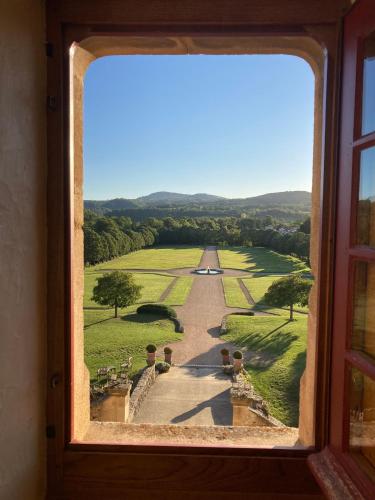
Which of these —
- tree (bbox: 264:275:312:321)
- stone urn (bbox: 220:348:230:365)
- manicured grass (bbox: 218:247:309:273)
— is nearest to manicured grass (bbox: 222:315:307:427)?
stone urn (bbox: 220:348:230:365)

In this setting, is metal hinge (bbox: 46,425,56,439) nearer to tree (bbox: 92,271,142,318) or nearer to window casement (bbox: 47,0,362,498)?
window casement (bbox: 47,0,362,498)

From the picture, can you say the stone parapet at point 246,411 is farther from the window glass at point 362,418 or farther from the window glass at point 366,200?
the window glass at point 366,200

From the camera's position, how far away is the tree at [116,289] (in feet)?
45.9

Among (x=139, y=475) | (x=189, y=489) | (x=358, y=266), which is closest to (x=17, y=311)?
(x=139, y=475)

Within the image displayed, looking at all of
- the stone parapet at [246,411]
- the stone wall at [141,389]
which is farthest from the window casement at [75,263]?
the stone wall at [141,389]

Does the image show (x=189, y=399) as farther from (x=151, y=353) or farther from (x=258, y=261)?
(x=258, y=261)

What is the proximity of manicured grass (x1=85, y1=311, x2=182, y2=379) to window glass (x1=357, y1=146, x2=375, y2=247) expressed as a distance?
336 inches

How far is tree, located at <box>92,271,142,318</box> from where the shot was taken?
45.9 feet

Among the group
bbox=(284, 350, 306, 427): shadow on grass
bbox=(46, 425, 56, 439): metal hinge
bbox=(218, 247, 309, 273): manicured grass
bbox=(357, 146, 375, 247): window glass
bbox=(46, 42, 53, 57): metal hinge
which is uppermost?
bbox=(46, 42, 53, 57): metal hinge

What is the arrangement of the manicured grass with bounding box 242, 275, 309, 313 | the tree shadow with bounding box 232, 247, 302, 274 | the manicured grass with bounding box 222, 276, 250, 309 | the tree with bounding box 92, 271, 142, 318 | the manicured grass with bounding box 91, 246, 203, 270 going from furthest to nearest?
the manicured grass with bounding box 91, 246, 203, 270
the tree shadow with bounding box 232, 247, 302, 274
the manicured grass with bounding box 222, 276, 250, 309
the manicured grass with bounding box 242, 275, 309, 313
the tree with bounding box 92, 271, 142, 318

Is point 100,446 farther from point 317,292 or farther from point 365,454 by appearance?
point 317,292

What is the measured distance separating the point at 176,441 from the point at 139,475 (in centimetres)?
23

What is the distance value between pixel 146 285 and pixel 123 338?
36.6 ft

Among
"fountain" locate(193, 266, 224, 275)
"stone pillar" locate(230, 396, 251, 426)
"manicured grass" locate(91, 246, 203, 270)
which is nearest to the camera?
"stone pillar" locate(230, 396, 251, 426)
